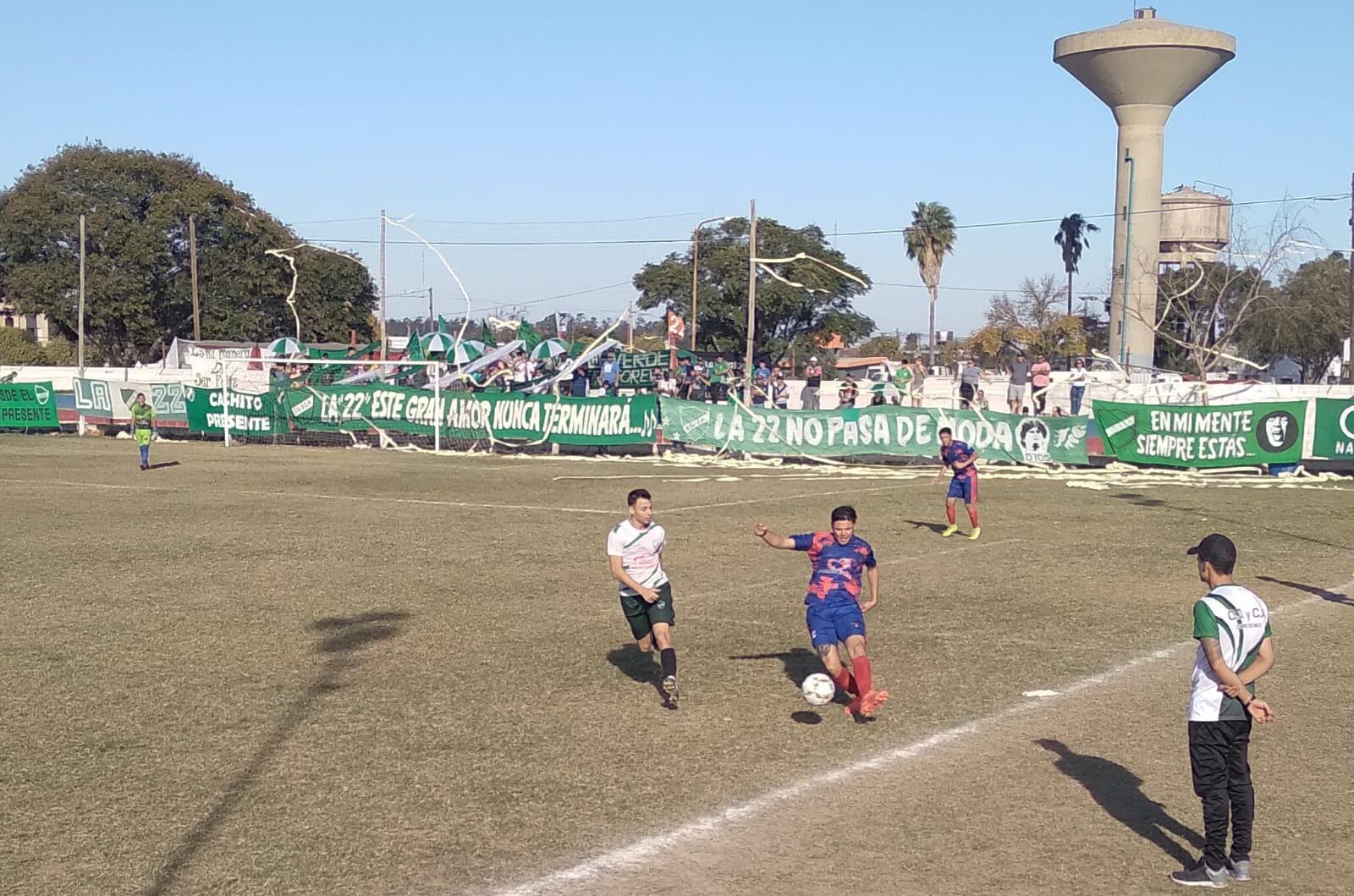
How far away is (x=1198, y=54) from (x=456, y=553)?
57475mm

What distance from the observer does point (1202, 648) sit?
6.05 meters

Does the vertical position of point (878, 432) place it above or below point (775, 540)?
below

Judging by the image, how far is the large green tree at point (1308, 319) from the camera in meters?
70.8

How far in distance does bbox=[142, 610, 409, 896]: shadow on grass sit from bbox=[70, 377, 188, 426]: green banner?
2870 cm

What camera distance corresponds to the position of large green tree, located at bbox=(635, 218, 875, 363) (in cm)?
7169

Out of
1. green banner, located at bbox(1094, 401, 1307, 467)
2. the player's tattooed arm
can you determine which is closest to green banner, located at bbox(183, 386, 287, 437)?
green banner, located at bbox(1094, 401, 1307, 467)

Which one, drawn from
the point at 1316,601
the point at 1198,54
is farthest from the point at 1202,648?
Answer: the point at 1198,54

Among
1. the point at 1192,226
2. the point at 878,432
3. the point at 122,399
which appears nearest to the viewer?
the point at 878,432

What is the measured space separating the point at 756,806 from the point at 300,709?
12.0 feet

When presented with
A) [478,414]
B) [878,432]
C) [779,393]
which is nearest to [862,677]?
[878,432]

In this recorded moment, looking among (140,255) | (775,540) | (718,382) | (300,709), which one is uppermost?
(140,255)

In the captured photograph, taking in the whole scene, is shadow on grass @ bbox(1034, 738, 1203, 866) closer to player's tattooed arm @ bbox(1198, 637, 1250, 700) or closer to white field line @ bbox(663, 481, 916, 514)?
player's tattooed arm @ bbox(1198, 637, 1250, 700)

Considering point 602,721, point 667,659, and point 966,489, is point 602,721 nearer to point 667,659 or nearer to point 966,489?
point 667,659

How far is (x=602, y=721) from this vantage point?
9.05 m
